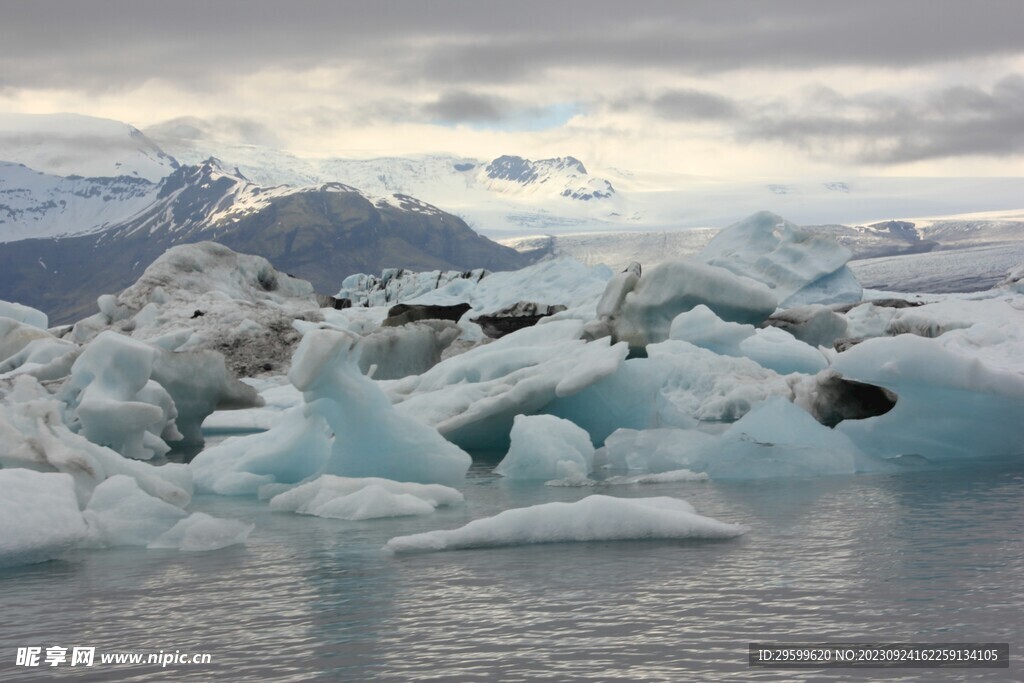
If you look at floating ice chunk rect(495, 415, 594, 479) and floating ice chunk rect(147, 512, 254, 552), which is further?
floating ice chunk rect(495, 415, 594, 479)

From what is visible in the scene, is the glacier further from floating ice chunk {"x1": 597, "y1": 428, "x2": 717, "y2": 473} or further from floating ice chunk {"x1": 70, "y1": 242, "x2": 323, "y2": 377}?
floating ice chunk {"x1": 70, "y1": 242, "x2": 323, "y2": 377}

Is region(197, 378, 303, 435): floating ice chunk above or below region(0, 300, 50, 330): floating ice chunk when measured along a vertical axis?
below

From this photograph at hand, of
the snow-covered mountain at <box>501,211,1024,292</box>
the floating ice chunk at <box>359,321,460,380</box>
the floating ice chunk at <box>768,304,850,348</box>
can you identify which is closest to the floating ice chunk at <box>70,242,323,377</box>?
the floating ice chunk at <box>359,321,460,380</box>

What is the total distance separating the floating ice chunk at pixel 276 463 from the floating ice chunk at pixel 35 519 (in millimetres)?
2964

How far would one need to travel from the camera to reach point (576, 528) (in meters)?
7.32

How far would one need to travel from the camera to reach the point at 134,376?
13.4 metres

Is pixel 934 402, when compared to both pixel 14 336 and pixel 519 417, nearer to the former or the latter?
pixel 519 417

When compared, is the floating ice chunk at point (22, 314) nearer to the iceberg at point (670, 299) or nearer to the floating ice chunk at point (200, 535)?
the iceberg at point (670, 299)

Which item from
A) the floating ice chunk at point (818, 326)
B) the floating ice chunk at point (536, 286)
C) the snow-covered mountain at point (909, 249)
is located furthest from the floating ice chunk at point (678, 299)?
the snow-covered mountain at point (909, 249)

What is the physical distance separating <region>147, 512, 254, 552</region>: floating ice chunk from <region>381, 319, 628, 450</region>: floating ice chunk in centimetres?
307

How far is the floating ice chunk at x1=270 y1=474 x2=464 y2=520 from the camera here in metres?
8.91

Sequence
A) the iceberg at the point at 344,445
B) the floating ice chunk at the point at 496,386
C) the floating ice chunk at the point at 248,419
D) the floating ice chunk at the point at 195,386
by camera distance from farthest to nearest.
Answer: the floating ice chunk at the point at 248,419 < the floating ice chunk at the point at 195,386 < the floating ice chunk at the point at 496,386 < the iceberg at the point at 344,445

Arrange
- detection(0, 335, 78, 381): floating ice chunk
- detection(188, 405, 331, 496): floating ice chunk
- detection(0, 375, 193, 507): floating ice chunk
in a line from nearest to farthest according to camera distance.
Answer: detection(0, 375, 193, 507): floating ice chunk, detection(188, 405, 331, 496): floating ice chunk, detection(0, 335, 78, 381): floating ice chunk

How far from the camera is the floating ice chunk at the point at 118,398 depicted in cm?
1273
